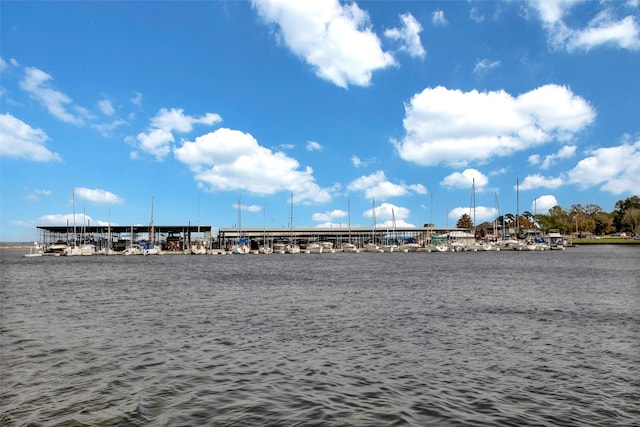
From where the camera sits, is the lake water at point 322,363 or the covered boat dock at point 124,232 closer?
the lake water at point 322,363

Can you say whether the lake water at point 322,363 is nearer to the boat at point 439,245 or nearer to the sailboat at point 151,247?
the sailboat at point 151,247

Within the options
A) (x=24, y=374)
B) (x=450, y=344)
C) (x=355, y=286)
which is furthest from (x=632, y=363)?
(x=355, y=286)

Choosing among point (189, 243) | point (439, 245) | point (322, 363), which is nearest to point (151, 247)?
point (189, 243)

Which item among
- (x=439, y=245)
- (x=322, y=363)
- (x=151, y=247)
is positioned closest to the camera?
(x=322, y=363)

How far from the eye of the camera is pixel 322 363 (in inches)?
631

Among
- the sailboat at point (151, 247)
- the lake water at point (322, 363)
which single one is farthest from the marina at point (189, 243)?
the lake water at point (322, 363)

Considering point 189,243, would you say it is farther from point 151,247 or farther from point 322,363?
point 322,363

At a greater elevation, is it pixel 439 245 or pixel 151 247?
pixel 151 247

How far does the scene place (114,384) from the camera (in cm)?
1380

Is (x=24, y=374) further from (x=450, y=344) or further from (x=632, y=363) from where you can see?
(x=632, y=363)

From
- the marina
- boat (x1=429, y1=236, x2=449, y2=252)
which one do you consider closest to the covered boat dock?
the marina

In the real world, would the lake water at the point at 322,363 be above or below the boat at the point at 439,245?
below

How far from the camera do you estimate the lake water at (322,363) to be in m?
11.5

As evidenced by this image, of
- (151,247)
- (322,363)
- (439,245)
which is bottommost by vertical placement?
(322,363)
